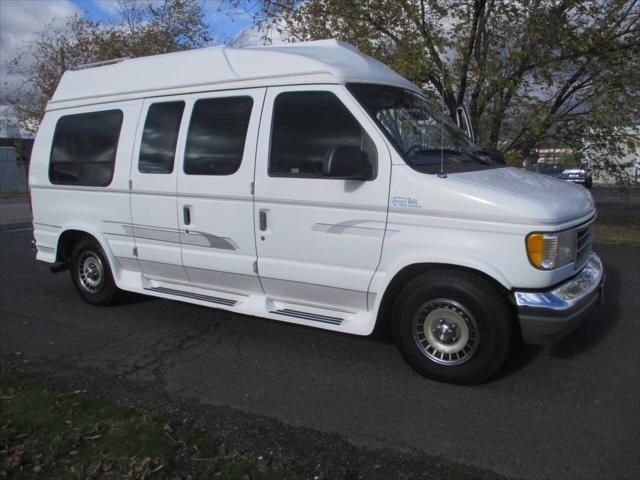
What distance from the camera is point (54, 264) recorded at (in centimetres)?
646

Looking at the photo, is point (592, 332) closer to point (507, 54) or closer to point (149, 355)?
point (149, 355)

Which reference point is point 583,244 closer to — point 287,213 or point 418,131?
point 418,131

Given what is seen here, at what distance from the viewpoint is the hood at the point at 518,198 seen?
144 inches

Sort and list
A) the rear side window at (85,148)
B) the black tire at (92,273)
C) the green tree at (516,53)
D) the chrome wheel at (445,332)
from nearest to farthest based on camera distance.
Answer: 1. the chrome wheel at (445,332)
2. the rear side window at (85,148)
3. the black tire at (92,273)
4. the green tree at (516,53)

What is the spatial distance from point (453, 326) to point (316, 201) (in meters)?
1.36

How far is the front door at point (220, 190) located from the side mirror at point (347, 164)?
0.89 meters

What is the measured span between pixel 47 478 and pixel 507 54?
9377mm

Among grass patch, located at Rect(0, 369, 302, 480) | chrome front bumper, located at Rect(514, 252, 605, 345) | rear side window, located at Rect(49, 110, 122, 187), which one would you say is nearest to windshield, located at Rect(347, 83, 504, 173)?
chrome front bumper, located at Rect(514, 252, 605, 345)

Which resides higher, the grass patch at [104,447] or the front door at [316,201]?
the front door at [316,201]

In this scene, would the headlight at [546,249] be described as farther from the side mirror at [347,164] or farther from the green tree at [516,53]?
the green tree at [516,53]

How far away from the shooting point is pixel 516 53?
944 cm

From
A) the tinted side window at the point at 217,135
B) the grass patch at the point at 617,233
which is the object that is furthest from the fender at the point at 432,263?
the grass patch at the point at 617,233

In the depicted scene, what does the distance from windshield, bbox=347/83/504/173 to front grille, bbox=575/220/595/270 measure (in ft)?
2.93

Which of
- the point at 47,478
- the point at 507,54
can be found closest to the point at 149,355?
the point at 47,478
